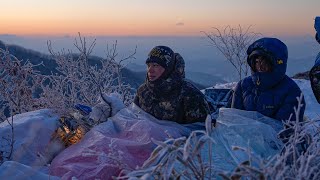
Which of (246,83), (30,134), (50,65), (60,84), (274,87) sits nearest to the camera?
(30,134)

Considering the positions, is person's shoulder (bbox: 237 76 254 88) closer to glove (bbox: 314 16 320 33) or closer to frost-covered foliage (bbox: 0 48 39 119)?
glove (bbox: 314 16 320 33)

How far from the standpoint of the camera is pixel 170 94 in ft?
15.9

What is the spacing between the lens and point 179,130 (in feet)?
14.3

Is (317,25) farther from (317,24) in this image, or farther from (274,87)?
(274,87)

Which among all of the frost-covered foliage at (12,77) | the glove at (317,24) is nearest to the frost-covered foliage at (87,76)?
the frost-covered foliage at (12,77)

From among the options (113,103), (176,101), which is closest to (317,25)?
(176,101)

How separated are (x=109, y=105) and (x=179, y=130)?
0.77 metres

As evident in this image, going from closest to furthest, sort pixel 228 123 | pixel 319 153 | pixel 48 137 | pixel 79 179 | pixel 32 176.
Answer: pixel 319 153 → pixel 32 176 → pixel 79 179 → pixel 228 123 → pixel 48 137

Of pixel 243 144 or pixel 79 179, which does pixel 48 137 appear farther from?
pixel 243 144

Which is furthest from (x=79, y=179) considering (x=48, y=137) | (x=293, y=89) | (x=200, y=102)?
(x=293, y=89)

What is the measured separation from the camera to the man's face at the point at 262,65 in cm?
433

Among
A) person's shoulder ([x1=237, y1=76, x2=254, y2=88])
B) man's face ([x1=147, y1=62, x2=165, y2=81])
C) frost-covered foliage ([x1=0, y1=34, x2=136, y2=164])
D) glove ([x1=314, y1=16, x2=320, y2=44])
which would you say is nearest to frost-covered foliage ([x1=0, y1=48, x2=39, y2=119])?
frost-covered foliage ([x1=0, y1=34, x2=136, y2=164])

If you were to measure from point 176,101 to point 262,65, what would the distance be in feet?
3.15

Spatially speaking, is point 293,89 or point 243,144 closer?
point 243,144
